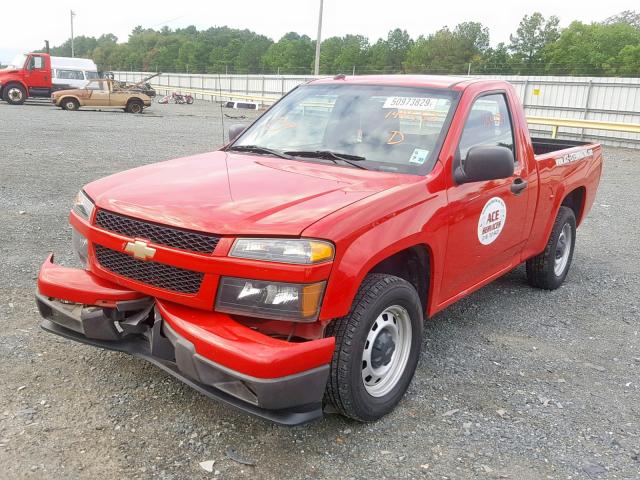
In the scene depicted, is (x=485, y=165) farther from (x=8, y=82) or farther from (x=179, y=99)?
(x=179, y=99)

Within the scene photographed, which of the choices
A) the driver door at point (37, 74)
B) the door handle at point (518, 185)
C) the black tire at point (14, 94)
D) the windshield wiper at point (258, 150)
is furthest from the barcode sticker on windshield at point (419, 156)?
the black tire at point (14, 94)

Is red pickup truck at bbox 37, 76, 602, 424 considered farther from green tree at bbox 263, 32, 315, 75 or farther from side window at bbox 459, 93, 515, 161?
green tree at bbox 263, 32, 315, 75

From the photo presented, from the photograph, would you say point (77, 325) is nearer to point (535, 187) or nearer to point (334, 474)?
point (334, 474)

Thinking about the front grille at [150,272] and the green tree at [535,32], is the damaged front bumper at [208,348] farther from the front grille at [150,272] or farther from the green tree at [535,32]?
the green tree at [535,32]

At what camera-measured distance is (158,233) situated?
2986mm

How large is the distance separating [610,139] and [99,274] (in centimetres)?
2089

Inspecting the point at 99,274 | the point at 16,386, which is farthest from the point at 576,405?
the point at 16,386

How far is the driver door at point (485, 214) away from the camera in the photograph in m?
3.78

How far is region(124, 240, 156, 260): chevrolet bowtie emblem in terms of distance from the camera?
2.97m

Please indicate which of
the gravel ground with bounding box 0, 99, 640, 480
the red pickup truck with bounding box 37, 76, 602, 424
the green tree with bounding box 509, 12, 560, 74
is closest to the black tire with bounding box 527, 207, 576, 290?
the gravel ground with bounding box 0, 99, 640, 480

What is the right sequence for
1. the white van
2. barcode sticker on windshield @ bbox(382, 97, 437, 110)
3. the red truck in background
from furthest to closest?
the white van < the red truck in background < barcode sticker on windshield @ bbox(382, 97, 437, 110)

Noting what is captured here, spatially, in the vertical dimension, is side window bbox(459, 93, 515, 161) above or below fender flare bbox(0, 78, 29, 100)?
above

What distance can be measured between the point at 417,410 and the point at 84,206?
2.23 m

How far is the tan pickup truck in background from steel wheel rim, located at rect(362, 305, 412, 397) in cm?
2585
